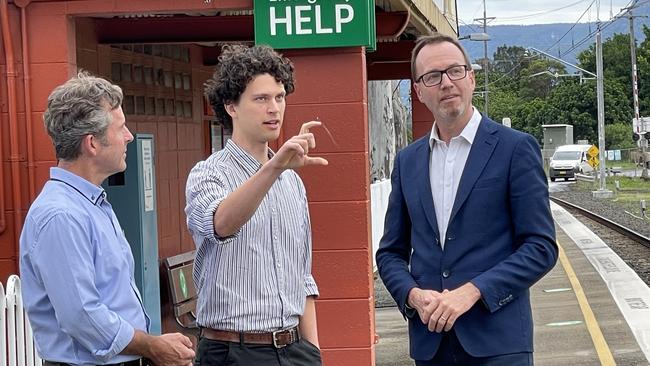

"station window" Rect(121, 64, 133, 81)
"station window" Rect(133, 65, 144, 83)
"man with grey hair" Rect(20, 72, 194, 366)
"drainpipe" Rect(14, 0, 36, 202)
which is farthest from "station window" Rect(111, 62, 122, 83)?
"man with grey hair" Rect(20, 72, 194, 366)

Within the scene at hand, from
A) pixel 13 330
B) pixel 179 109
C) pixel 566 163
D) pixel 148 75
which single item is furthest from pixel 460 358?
pixel 566 163

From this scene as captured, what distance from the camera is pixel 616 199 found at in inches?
1486

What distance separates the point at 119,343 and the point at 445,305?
1106 mm

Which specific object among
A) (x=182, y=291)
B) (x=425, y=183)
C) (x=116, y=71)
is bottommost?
(x=182, y=291)

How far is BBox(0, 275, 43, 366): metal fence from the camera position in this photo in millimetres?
5457

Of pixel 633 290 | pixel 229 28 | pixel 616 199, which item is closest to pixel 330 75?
pixel 229 28

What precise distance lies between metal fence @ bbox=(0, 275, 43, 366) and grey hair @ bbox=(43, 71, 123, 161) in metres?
2.24

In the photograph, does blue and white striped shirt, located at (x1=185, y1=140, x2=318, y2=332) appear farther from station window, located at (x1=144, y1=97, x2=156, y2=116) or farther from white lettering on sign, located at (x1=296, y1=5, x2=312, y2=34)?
station window, located at (x1=144, y1=97, x2=156, y2=116)

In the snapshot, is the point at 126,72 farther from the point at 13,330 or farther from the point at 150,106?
the point at 13,330

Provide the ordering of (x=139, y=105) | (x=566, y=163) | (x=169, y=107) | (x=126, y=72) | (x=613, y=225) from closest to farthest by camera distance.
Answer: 1. (x=126, y=72)
2. (x=139, y=105)
3. (x=169, y=107)
4. (x=613, y=225)
5. (x=566, y=163)

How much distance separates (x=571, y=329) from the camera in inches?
415

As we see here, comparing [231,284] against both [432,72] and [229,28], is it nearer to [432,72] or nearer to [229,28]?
[432,72]

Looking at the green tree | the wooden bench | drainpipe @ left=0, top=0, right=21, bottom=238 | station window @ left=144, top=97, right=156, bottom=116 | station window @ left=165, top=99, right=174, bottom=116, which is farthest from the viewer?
the green tree

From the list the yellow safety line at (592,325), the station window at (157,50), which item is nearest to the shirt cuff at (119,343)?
the station window at (157,50)
